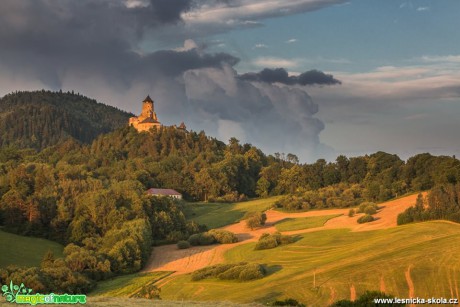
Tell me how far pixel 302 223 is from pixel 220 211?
2603cm

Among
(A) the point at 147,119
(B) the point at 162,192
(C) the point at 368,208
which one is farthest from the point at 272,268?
(A) the point at 147,119

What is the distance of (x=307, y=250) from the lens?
68.9 m

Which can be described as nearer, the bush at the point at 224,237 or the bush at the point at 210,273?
the bush at the point at 210,273

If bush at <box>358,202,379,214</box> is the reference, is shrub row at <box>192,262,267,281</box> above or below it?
below

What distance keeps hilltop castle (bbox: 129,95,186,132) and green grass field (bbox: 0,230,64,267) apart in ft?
349

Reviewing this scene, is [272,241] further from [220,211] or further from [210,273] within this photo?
[220,211]

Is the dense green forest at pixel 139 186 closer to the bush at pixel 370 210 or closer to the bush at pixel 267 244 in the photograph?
the bush at pixel 370 210

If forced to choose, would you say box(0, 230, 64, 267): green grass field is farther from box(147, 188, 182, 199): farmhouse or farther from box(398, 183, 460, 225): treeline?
box(147, 188, 182, 199): farmhouse

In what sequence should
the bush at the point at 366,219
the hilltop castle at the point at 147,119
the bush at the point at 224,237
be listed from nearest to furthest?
the bush at the point at 224,237
the bush at the point at 366,219
the hilltop castle at the point at 147,119

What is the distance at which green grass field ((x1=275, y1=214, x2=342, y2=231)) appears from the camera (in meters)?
90.8

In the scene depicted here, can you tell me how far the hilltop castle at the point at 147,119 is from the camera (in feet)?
605

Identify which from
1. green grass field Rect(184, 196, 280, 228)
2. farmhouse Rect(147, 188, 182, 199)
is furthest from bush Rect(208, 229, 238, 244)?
farmhouse Rect(147, 188, 182, 199)

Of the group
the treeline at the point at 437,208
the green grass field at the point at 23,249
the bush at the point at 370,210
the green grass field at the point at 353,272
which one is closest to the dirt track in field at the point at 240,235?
the bush at the point at 370,210

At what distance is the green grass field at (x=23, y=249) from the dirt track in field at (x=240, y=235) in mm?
12931
